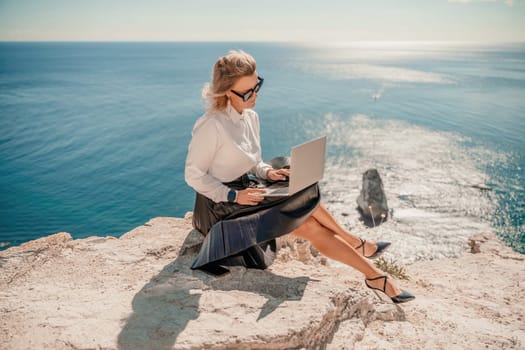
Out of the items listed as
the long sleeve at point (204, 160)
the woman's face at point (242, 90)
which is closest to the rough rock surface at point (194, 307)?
the long sleeve at point (204, 160)

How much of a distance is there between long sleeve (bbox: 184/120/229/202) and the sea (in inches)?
1032

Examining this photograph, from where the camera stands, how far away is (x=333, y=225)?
4.82 m

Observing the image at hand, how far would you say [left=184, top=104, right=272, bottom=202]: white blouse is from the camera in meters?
4.25

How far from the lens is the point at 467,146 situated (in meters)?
46.1

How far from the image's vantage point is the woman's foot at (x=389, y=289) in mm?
4516

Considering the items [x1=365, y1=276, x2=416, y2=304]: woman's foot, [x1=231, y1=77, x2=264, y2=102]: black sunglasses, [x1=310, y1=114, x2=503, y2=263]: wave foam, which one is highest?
[x1=231, y1=77, x2=264, y2=102]: black sunglasses

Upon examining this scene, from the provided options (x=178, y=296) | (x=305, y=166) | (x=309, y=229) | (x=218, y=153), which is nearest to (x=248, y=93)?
(x=218, y=153)

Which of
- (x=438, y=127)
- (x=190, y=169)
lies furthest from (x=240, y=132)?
(x=438, y=127)

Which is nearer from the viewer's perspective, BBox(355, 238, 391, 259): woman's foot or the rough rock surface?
the rough rock surface

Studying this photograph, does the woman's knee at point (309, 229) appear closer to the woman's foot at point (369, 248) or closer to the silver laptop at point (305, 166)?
the silver laptop at point (305, 166)

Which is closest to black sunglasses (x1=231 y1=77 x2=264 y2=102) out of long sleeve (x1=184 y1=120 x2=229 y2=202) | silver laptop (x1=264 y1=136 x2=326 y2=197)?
long sleeve (x1=184 y1=120 x2=229 y2=202)

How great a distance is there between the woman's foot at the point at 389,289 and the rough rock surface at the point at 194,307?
0.16 meters

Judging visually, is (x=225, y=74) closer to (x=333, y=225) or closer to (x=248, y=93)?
(x=248, y=93)

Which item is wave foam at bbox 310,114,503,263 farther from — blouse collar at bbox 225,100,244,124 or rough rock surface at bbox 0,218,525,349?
blouse collar at bbox 225,100,244,124
